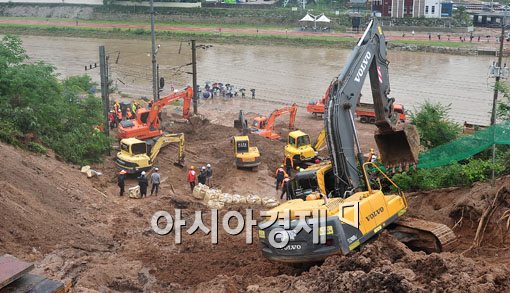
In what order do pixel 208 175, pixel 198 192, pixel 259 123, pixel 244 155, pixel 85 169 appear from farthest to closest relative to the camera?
1. pixel 259 123
2. pixel 244 155
3. pixel 208 175
4. pixel 85 169
5. pixel 198 192

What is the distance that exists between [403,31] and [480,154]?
211 ft

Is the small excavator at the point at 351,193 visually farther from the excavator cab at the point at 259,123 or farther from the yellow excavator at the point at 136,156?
the excavator cab at the point at 259,123

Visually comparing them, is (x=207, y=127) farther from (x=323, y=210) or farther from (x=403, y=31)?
(x=403, y=31)

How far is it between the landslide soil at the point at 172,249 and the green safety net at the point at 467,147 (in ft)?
3.26

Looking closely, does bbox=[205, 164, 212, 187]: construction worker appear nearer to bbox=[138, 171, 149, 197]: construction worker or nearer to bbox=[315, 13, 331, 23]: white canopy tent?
bbox=[138, 171, 149, 197]: construction worker

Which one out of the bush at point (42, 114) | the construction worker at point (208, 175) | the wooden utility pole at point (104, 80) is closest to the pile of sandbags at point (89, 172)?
the bush at point (42, 114)

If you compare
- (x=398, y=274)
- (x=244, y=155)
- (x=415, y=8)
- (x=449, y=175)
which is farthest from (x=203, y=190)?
(x=415, y=8)

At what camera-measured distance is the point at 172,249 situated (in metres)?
16.3

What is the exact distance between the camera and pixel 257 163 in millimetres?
27062

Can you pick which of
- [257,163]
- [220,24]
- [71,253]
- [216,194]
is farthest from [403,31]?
[71,253]

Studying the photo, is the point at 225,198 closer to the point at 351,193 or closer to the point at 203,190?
the point at 203,190

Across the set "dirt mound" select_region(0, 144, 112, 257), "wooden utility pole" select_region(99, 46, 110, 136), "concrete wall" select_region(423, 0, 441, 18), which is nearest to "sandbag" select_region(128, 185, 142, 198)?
"dirt mound" select_region(0, 144, 112, 257)

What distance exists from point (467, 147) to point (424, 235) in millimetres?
4733

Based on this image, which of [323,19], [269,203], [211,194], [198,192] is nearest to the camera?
[269,203]
